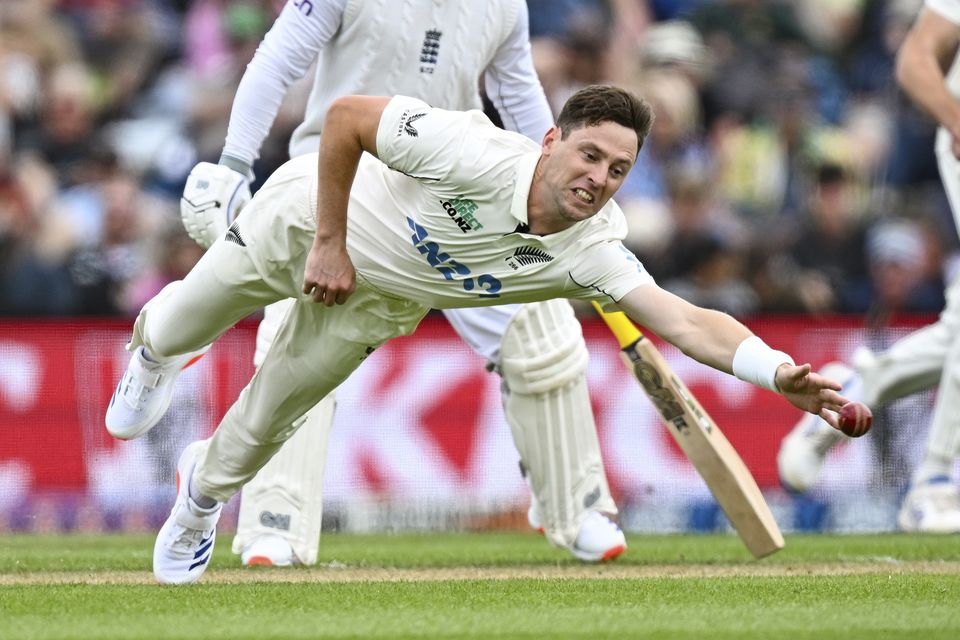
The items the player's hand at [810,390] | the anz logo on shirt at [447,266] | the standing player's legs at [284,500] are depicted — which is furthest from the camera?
the standing player's legs at [284,500]

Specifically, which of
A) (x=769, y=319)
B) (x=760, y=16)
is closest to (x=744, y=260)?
(x=769, y=319)

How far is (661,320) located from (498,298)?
1.80ft

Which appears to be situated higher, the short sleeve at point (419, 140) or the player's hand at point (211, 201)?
the short sleeve at point (419, 140)

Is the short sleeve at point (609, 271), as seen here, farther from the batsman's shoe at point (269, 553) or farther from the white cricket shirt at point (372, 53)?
the batsman's shoe at point (269, 553)

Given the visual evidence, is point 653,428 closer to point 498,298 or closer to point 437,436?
point 437,436

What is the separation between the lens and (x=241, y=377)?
28.1 feet

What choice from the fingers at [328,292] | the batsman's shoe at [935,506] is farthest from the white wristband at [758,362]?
the batsman's shoe at [935,506]

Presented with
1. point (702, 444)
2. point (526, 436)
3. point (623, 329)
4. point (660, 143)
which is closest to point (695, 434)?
point (702, 444)

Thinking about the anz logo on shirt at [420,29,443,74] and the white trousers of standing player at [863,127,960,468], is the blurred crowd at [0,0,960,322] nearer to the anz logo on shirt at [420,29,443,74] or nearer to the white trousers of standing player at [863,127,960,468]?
the white trousers of standing player at [863,127,960,468]

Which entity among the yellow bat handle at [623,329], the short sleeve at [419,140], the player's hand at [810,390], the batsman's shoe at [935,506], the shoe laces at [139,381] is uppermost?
the short sleeve at [419,140]

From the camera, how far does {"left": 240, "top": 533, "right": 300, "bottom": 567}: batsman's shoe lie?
5.83 m

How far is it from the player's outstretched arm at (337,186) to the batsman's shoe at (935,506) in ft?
11.0

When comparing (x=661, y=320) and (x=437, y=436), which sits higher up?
(x=661, y=320)

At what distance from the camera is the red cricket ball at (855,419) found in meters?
3.92
